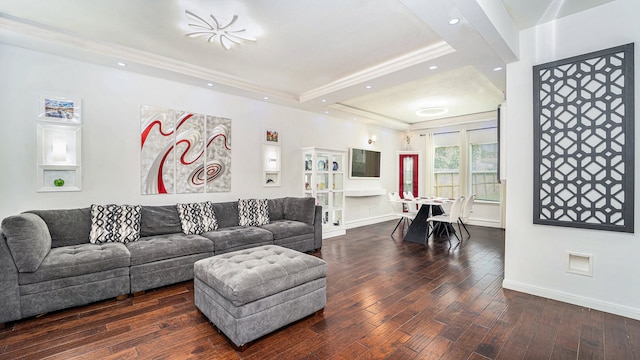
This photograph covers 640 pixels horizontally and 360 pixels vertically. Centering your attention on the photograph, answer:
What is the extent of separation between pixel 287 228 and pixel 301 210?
543 millimetres

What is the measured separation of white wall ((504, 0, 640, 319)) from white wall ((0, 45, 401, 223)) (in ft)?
12.3

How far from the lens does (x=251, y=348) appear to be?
6.58ft

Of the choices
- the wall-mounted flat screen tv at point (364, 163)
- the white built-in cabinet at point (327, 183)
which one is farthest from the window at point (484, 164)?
the white built-in cabinet at point (327, 183)

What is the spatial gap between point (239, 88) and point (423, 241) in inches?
165

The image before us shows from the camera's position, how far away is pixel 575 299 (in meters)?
2.71

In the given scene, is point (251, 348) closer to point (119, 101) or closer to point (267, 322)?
point (267, 322)

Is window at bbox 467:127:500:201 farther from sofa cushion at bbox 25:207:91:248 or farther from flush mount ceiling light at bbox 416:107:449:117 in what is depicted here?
sofa cushion at bbox 25:207:91:248

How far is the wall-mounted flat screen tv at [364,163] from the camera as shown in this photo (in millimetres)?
6838

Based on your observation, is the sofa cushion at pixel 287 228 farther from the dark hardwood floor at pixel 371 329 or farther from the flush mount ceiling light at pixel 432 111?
the flush mount ceiling light at pixel 432 111

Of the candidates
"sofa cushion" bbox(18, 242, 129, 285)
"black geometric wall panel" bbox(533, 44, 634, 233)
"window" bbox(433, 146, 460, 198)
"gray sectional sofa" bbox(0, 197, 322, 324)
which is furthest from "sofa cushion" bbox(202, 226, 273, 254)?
"window" bbox(433, 146, 460, 198)

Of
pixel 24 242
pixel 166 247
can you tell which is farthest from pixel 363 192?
pixel 24 242

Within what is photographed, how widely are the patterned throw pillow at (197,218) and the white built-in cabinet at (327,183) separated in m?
2.11

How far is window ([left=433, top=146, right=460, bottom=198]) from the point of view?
7566 mm

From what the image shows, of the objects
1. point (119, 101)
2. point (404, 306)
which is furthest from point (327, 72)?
point (404, 306)
